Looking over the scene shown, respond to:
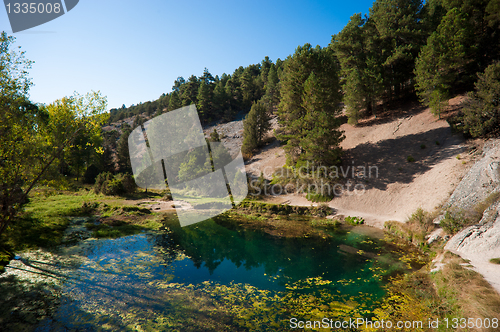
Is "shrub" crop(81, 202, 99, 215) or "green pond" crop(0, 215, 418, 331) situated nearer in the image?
"green pond" crop(0, 215, 418, 331)

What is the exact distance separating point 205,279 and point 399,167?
90.7ft

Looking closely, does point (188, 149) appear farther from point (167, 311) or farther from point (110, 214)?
point (167, 311)

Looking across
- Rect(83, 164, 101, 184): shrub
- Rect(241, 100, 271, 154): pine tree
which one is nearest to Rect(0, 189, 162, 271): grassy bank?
Rect(83, 164, 101, 184): shrub

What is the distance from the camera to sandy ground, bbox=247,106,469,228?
22.6 m

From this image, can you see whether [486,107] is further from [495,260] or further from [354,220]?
[495,260]

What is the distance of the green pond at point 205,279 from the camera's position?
9.25m

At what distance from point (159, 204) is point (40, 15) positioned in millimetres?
24813

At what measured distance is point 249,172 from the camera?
44.1 m

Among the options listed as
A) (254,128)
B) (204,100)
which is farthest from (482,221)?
(204,100)

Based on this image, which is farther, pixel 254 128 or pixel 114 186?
pixel 254 128
